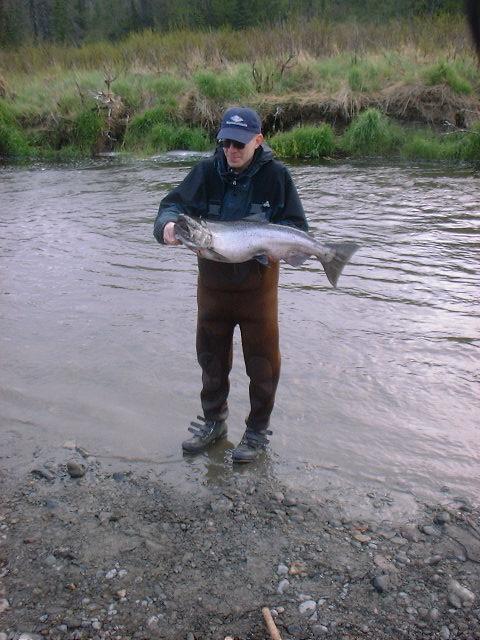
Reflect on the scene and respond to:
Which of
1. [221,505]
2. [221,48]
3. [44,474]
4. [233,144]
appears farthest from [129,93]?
[221,505]

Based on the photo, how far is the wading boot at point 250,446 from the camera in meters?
4.22

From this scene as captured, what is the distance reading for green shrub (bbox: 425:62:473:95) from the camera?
59.2ft

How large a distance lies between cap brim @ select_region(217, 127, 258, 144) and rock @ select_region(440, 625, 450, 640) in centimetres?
268

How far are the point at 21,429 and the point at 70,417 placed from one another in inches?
14.0

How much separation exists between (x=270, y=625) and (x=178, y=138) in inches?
706

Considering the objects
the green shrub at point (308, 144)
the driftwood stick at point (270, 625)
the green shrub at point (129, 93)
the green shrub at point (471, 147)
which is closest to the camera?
the driftwood stick at point (270, 625)

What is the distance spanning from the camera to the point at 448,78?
59.7ft

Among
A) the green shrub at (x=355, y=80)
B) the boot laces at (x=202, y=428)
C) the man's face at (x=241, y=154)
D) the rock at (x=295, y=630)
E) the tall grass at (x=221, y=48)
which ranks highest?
the tall grass at (x=221, y=48)

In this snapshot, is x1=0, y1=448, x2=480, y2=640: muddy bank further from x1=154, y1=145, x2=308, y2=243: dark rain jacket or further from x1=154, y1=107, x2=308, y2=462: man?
x1=154, y1=145, x2=308, y2=243: dark rain jacket

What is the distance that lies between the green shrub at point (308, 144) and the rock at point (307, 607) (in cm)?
1577

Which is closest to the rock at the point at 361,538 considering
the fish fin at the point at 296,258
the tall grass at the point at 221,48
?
the fish fin at the point at 296,258

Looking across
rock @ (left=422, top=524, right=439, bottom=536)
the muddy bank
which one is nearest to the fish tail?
the muddy bank

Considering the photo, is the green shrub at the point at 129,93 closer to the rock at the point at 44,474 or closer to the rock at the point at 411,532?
the rock at the point at 44,474

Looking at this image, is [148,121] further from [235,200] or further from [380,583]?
[380,583]
